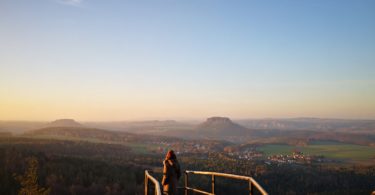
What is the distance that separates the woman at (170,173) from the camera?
10.4 meters

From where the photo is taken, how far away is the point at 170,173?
10.5m

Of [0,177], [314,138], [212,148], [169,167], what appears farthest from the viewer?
[314,138]

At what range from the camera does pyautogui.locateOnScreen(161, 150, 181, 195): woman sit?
34.3 feet

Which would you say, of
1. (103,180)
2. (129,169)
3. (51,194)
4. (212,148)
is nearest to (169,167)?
(51,194)

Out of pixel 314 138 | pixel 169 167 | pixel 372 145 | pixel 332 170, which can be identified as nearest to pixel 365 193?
pixel 332 170

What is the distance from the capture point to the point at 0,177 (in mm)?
65312

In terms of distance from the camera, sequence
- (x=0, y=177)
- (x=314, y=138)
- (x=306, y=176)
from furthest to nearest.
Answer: (x=314, y=138), (x=306, y=176), (x=0, y=177)

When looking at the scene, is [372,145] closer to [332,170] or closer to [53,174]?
[332,170]

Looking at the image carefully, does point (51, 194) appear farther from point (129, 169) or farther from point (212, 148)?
point (212, 148)

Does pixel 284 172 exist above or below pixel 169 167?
below

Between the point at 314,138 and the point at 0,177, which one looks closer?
the point at 0,177

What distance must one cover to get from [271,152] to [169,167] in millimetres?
129194

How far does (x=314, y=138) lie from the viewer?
18575 cm

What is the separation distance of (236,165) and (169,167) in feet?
279
